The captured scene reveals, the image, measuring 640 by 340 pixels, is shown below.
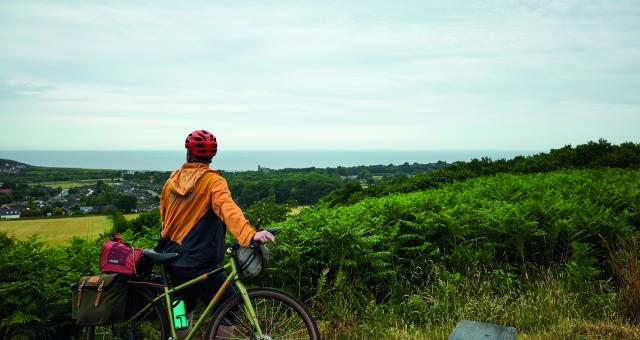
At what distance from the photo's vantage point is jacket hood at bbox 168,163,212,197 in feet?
13.9

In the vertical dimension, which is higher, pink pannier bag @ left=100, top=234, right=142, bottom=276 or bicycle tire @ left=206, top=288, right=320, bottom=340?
pink pannier bag @ left=100, top=234, right=142, bottom=276

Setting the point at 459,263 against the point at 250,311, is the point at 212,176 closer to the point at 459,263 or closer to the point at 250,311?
the point at 250,311

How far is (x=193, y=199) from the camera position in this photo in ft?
14.1

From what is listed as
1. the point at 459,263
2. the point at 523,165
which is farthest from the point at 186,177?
the point at 523,165

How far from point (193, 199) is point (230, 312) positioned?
101 cm

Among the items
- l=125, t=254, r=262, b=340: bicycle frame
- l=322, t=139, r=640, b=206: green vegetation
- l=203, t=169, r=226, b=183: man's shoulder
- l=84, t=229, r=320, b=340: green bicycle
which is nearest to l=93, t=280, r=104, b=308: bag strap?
l=84, t=229, r=320, b=340: green bicycle

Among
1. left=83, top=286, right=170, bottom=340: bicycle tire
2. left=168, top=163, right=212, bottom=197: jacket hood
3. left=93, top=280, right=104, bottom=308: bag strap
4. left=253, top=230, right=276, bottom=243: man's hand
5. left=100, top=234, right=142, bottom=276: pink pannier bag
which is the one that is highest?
left=168, top=163, right=212, bottom=197: jacket hood

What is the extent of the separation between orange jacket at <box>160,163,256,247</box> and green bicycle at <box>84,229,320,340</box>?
267 millimetres

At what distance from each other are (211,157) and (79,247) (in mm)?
2882

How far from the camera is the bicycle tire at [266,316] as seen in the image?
4098 millimetres

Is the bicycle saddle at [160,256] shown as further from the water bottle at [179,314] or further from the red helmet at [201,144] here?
the red helmet at [201,144]

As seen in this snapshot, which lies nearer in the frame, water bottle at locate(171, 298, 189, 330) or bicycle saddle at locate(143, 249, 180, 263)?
bicycle saddle at locate(143, 249, 180, 263)

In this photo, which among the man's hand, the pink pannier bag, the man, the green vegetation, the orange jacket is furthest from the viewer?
the green vegetation

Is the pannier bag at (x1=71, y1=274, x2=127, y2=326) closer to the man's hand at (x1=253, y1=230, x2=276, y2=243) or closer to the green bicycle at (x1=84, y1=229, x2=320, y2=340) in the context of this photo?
the green bicycle at (x1=84, y1=229, x2=320, y2=340)
